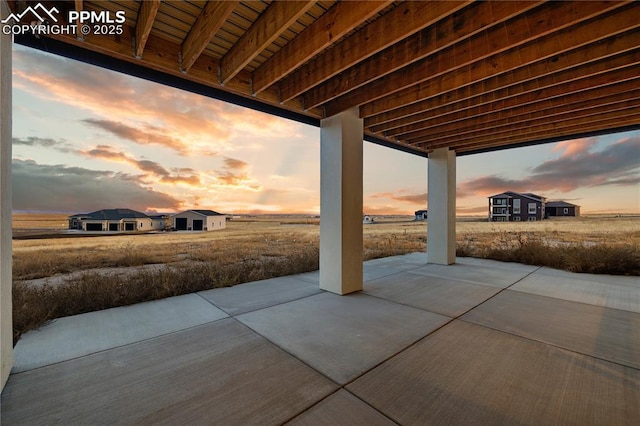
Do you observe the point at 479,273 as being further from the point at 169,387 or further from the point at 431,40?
the point at 169,387

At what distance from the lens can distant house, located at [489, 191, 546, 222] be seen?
78.5 feet

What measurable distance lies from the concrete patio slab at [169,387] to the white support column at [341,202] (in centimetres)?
195

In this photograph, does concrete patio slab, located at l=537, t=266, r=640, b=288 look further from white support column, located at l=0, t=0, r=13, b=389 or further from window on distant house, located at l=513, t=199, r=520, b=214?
window on distant house, located at l=513, t=199, r=520, b=214

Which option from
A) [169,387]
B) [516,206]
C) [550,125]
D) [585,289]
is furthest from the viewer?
[516,206]

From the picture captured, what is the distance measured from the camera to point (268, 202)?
474 inches

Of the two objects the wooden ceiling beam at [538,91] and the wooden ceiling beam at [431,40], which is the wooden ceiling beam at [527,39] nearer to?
the wooden ceiling beam at [431,40]

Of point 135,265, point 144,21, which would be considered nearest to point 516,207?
point 135,265

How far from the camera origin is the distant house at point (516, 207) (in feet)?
78.5

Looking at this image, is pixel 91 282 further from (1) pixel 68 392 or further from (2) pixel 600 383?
(2) pixel 600 383

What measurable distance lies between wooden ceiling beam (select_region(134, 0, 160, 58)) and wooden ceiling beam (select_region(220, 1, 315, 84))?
82 cm

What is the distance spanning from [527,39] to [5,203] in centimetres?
453

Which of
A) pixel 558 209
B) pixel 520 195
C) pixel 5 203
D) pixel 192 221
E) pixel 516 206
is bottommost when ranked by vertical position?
pixel 192 221

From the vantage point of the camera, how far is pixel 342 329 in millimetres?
2637

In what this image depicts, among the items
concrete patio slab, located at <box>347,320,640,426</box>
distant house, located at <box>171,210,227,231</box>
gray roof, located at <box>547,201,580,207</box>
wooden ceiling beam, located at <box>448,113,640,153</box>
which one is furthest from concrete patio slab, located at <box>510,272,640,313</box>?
gray roof, located at <box>547,201,580,207</box>
